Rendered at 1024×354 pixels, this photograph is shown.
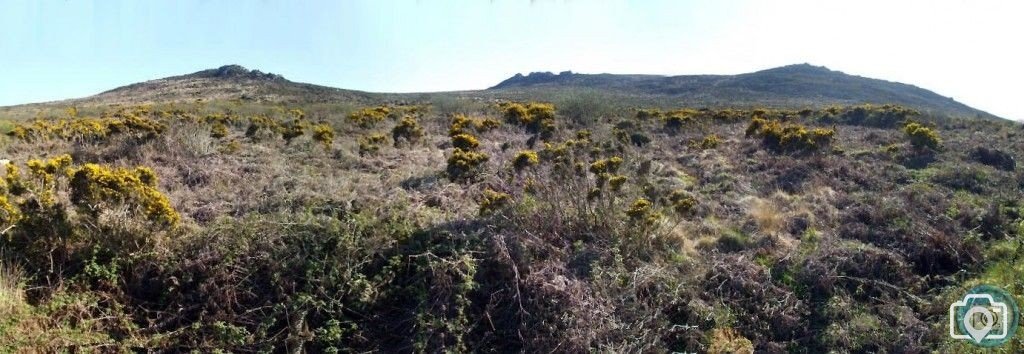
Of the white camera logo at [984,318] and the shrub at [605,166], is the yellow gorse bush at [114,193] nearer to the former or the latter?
the shrub at [605,166]

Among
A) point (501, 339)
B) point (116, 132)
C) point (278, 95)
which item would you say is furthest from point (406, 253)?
point (278, 95)

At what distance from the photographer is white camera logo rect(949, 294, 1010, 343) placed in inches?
170

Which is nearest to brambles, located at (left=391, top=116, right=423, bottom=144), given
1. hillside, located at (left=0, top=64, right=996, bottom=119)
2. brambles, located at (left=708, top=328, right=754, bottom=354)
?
brambles, located at (left=708, top=328, right=754, bottom=354)

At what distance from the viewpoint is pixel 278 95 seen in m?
36.1

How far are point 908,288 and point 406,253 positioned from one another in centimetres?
463

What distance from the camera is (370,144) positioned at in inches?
405

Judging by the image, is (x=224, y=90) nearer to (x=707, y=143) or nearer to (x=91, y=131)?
(x=91, y=131)

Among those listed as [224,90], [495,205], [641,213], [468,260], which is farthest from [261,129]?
[224,90]

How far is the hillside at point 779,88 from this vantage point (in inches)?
1698

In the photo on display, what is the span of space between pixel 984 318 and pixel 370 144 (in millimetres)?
8680

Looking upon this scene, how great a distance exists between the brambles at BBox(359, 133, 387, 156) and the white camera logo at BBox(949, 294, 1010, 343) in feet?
26.0

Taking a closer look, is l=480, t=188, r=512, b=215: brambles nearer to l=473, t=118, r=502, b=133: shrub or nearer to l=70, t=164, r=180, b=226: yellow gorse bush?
l=70, t=164, r=180, b=226: yellow gorse bush

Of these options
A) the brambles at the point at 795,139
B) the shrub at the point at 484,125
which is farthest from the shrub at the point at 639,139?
the shrub at the point at 484,125

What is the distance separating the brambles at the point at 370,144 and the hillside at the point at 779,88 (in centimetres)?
3239
